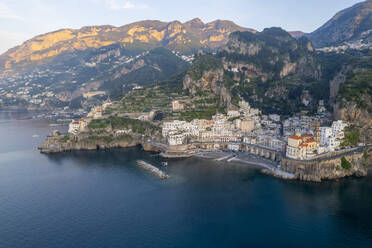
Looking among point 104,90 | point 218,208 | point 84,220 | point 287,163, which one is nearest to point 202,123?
point 287,163

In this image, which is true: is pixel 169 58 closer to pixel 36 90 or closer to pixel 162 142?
pixel 36 90

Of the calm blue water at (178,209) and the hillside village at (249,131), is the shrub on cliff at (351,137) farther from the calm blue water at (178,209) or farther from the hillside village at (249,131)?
the calm blue water at (178,209)

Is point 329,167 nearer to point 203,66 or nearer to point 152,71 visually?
point 203,66

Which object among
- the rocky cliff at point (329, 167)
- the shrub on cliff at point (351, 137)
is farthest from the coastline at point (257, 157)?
the shrub on cliff at point (351, 137)

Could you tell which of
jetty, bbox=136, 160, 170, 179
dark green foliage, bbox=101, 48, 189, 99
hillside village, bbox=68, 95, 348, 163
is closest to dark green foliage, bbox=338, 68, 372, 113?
hillside village, bbox=68, 95, 348, 163

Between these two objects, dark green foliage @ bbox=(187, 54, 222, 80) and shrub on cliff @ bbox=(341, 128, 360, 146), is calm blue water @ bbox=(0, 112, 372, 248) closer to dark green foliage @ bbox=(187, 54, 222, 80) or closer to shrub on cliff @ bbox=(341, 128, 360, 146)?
shrub on cliff @ bbox=(341, 128, 360, 146)
